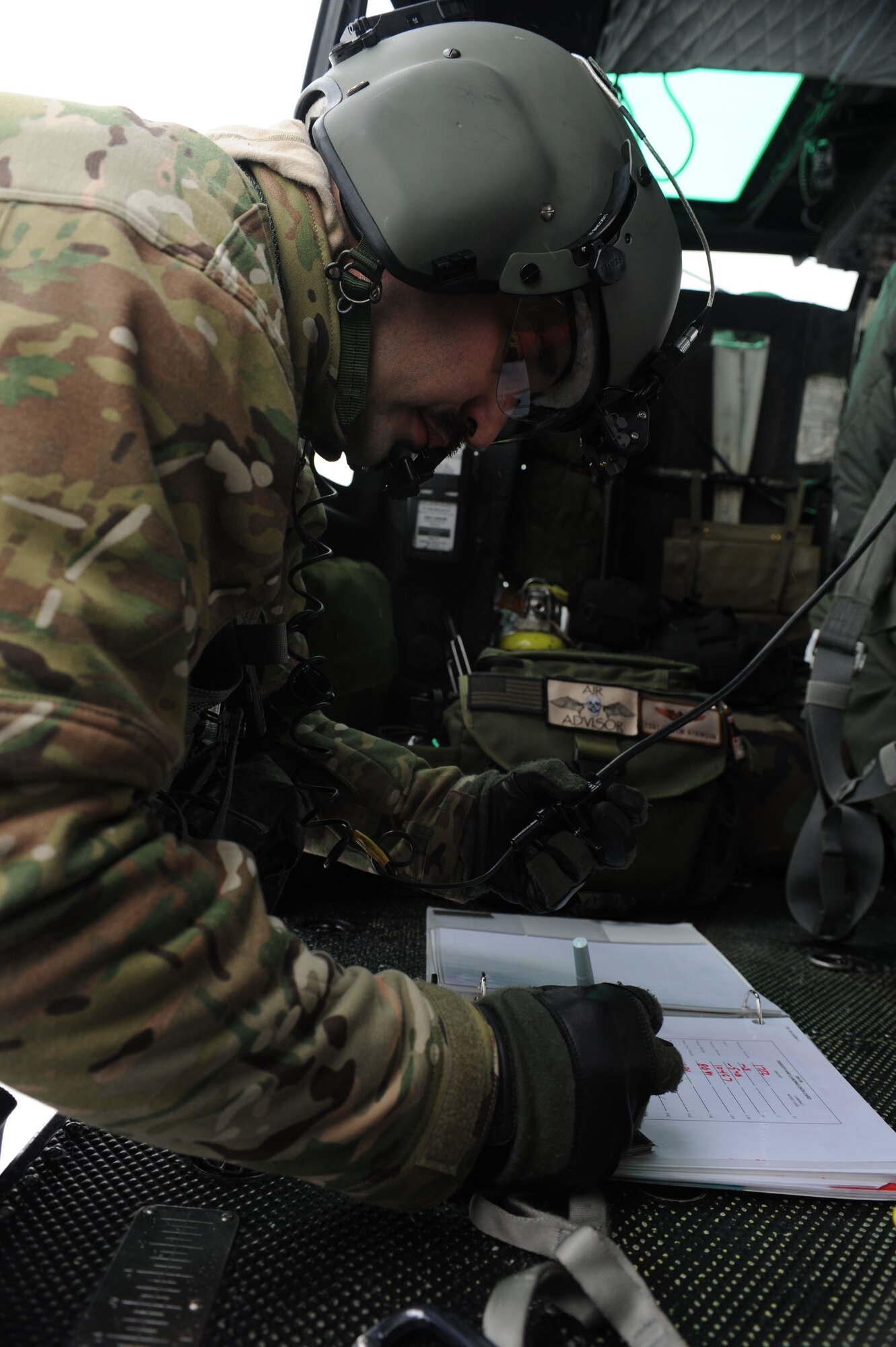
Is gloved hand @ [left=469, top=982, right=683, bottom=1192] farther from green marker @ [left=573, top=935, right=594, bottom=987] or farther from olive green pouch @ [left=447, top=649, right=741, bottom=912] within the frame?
olive green pouch @ [left=447, top=649, right=741, bottom=912]

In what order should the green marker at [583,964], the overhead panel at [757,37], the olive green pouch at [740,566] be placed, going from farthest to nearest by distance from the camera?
the olive green pouch at [740,566]
the overhead panel at [757,37]
the green marker at [583,964]

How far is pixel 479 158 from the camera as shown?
0.69 m

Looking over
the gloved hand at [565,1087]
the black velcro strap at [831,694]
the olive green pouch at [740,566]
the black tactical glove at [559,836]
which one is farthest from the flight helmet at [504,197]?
the olive green pouch at [740,566]

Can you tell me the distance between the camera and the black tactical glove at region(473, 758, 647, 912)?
987 millimetres

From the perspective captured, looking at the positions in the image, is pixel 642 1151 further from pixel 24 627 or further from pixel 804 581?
pixel 804 581

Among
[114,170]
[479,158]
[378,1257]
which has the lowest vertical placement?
[378,1257]

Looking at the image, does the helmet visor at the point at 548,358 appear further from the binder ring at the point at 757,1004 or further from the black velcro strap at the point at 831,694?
the black velcro strap at the point at 831,694

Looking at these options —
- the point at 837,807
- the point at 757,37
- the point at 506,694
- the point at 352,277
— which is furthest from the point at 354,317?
the point at 757,37

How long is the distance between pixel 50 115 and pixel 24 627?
340 mm

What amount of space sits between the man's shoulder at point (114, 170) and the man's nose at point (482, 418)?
0.31 meters

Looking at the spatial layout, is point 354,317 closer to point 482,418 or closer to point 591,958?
point 482,418

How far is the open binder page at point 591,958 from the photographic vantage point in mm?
949

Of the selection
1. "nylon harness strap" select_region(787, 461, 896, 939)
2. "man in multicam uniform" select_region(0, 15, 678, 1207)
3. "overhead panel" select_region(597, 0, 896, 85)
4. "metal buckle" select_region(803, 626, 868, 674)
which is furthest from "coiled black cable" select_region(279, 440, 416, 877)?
"overhead panel" select_region(597, 0, 896, 85)

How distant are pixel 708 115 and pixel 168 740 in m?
2.45
